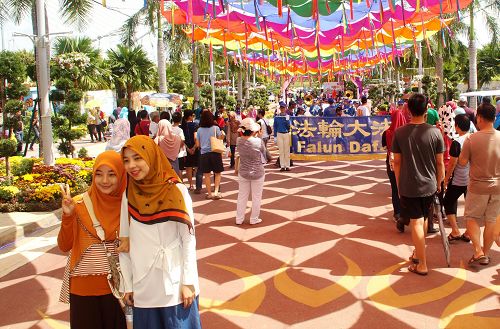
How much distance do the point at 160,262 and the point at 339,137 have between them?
11129 mm

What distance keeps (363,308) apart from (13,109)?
11260 mm

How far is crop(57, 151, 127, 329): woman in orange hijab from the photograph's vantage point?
2.89 metres

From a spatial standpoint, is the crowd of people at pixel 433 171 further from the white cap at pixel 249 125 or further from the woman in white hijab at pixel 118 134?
the woman in white hijab at pixel 118 134

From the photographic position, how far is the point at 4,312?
15.1 ft

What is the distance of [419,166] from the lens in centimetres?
500

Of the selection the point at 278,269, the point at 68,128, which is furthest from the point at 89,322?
the point at 68,128

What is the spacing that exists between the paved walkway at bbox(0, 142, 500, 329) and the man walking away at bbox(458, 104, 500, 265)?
0.39 m

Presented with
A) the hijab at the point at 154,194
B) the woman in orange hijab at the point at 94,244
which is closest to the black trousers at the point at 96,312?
the woman in orange hijab at the point at 94,244

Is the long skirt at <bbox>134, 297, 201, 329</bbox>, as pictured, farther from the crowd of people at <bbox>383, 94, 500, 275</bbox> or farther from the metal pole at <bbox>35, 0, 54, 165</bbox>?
the metal pole at <bbox>35, 0, 54, 165</bbox>

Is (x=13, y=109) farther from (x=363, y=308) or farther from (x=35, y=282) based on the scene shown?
(x=363, y=308)

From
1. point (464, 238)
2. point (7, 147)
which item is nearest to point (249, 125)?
point (464, 238)

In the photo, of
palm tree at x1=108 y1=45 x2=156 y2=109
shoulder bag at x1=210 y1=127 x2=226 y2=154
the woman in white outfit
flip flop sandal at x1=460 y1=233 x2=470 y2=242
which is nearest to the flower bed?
shoulder bag at x1=210 y1=127 x2=226 y2=154

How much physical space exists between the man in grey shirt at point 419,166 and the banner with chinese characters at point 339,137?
322 inches

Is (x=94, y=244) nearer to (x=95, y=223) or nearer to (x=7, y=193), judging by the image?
(x=95, y=223)
